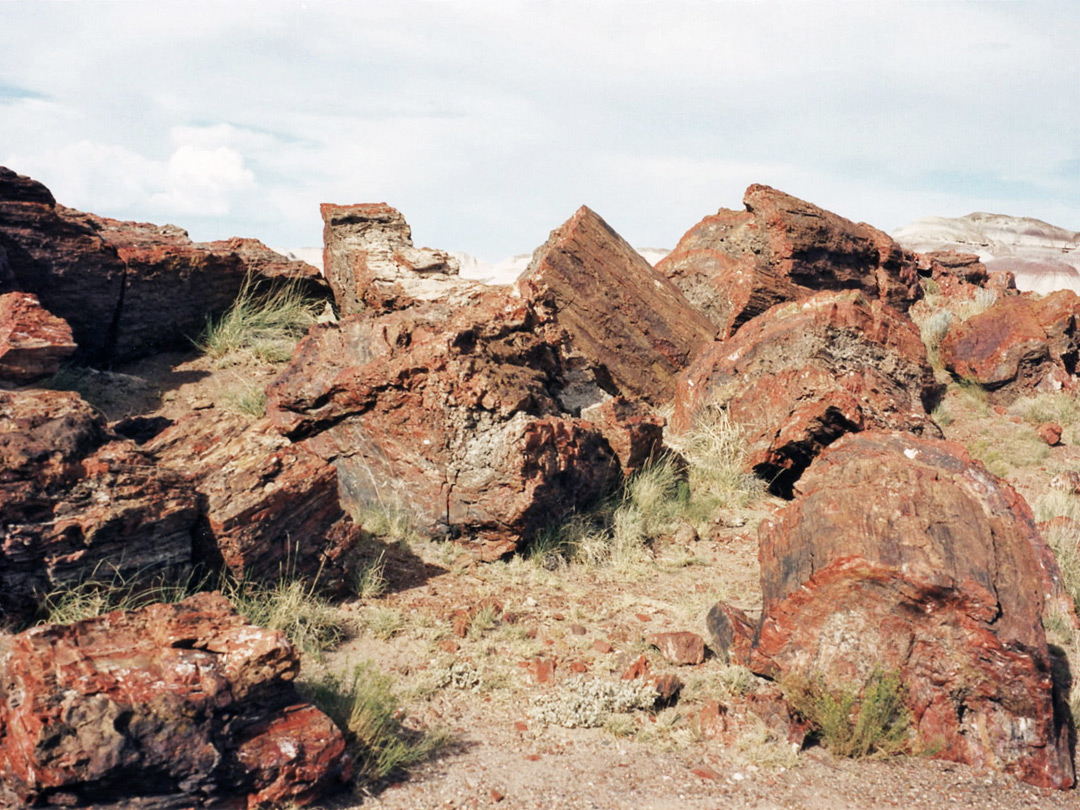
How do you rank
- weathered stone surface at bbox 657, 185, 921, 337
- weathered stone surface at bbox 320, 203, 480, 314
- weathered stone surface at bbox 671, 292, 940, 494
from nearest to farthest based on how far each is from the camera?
weathered stone surface at bbox 671, 292, 940, 494
weathered stone surface at bbox 320, 203, 480, 314
weathered stone surface at bbox 657, 185, 921, 337

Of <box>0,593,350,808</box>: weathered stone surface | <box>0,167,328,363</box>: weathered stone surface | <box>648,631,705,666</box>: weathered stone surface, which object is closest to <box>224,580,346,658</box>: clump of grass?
<box>0,593,350,808</box>: weathered stone surface

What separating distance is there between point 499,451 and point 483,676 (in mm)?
1857

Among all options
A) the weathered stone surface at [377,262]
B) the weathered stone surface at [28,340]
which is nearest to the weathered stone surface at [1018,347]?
the weathered stone surface at [377,262]

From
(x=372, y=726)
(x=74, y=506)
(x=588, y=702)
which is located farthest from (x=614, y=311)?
(x=372, y=726)

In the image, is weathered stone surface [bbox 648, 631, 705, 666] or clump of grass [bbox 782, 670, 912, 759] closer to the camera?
clump of grass [bbox 782, 670, 912, 759]

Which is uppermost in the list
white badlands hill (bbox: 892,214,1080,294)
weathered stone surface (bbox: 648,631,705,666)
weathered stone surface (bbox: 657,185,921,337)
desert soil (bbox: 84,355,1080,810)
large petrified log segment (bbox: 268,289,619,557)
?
white badlands hill (bbox: 892,214,1080,294)

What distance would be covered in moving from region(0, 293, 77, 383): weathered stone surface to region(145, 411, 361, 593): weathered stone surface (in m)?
1.55

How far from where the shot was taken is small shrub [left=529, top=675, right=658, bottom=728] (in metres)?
4.51

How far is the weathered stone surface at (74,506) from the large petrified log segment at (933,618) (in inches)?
130

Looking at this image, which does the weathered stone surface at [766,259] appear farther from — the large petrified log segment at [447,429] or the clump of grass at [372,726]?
the clump of grass at [372,726]

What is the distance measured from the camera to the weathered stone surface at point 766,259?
404 inches

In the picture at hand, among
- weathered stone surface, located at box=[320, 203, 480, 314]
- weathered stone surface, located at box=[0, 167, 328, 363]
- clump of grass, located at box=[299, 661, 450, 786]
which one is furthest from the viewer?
weathered stone surface, located at box=[320, 203, 480, 314]

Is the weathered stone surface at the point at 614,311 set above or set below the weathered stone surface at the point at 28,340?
above

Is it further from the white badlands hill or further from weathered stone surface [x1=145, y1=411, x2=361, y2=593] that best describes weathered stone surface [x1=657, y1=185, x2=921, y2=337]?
the white badlands hill
